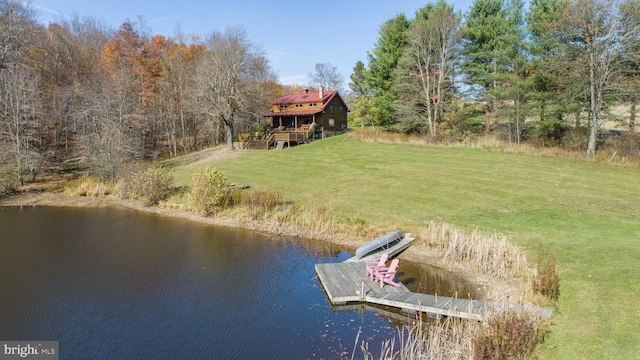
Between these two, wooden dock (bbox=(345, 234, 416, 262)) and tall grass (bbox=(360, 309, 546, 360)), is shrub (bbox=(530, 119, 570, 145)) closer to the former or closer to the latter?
wooden dock (bbox=(345, 234, 416, 262))

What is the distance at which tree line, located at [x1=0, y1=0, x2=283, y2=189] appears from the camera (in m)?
30.3

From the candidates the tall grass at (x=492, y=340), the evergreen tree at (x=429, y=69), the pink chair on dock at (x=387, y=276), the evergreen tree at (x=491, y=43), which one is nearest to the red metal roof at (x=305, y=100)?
the evergreen tree at (x=429, y=69)

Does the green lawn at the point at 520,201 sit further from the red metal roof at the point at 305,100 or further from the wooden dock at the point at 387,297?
the red metal roof at the point at 305,100

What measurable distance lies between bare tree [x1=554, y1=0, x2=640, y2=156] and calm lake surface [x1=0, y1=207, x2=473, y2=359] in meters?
23.2

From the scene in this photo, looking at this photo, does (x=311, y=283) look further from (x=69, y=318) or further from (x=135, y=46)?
(x=135, y=46)

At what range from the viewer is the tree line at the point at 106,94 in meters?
30.3

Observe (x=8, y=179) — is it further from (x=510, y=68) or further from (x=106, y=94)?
(x=510, y=68)

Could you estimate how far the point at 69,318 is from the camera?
10852 mm

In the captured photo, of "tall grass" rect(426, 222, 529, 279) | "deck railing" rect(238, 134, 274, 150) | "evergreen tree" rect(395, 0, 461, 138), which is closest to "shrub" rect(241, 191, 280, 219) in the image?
"tall grass" rect(426, 222, 529, 279)

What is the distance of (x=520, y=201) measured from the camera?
20.0 meters

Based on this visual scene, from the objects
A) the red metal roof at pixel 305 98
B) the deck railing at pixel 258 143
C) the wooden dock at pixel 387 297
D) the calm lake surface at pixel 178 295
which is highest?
the red metal roof at pixel 305 98

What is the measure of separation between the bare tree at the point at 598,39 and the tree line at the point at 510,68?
0.06 metres

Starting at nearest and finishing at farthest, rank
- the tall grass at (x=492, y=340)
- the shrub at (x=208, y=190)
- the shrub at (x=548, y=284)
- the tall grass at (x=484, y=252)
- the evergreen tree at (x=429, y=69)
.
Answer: the tall grass at (x=492, y=340) < the shrub at (x=548, y=284) < the tall grass at (x=484, y=252) < the shrub at (x=208, y=190) < the evergreen tree at (x=429, y=69)

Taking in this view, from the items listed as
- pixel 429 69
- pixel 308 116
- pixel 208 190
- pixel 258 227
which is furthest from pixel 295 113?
pixel 258 227
